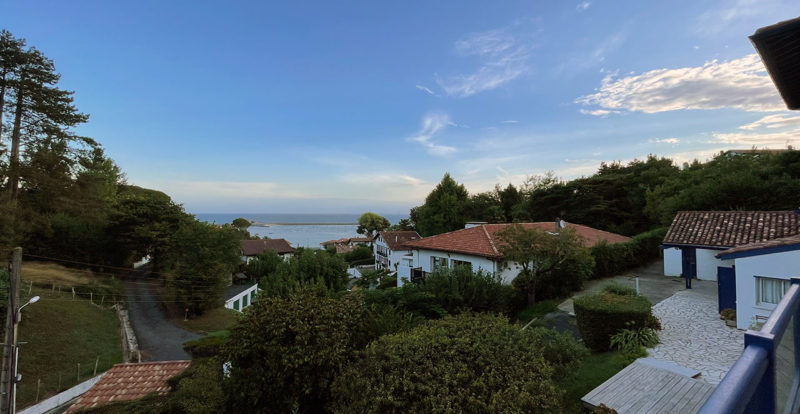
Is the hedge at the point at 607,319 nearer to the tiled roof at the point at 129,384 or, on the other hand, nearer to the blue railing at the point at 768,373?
the blue railing at the point at 768,373

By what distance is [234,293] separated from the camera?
34.7 m

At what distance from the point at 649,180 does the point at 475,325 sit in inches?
1544

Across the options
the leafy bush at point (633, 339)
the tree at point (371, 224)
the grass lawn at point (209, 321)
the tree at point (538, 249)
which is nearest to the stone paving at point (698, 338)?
the leafy bush at point (633, 339)

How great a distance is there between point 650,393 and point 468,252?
12.4m

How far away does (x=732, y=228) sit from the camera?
14.2 m

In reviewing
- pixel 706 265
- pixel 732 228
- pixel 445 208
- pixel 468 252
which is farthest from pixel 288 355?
pixel 445 208

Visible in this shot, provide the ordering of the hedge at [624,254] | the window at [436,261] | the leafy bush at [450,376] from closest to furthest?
the leafy bush at [450,376] < the hedge at [624,254] < the window at [436,261]

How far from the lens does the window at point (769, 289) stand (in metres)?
9.12

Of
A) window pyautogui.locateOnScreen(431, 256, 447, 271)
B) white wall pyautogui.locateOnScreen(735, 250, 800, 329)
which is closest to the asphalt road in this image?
window pyautogui.locateOnScreen(431, 256, 447, 271)

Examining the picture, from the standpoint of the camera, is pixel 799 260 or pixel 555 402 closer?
pixel 555 402

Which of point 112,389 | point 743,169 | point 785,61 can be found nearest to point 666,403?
point 785,61

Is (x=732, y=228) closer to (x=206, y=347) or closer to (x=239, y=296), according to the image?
(x=206, y=347)

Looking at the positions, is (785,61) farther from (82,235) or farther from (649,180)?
(82,235)

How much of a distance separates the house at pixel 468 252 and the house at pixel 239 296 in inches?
759
